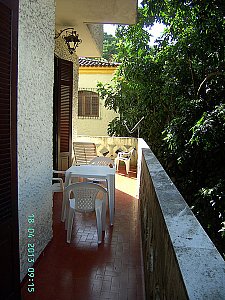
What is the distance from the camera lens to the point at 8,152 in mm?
2184

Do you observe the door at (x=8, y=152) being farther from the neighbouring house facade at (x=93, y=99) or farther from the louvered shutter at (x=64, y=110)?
the neighbouring house facade at (x=93, y=99)

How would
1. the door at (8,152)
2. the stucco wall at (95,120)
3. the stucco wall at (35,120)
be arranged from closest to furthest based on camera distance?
the door at (8,152) < the stucco wall at (35,120) < the stucco wall at (95,120)

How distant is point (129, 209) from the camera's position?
5180mm

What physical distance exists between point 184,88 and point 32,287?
5.85 metres

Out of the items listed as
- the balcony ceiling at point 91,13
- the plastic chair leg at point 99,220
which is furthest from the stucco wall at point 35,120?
the balcony ceiling at point 91,13

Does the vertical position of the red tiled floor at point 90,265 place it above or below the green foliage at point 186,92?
below

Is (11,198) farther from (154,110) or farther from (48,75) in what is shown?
(154,110)

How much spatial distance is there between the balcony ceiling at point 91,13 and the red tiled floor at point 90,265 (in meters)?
3.28

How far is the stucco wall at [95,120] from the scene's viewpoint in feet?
44.5

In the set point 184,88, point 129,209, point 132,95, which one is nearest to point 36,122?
point 129,209

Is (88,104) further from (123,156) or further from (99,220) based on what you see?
(99,220)

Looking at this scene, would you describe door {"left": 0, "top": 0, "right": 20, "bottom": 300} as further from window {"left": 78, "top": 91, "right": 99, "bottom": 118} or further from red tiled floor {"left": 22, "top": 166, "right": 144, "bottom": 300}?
window {"left": 78, "top": 91, "right": 99, "bottom": 118}

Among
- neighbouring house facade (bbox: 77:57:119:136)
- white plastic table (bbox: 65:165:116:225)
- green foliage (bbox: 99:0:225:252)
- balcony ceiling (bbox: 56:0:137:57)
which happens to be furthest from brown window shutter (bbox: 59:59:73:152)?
neighbouring house facade (bbox: 77:57:119:136)

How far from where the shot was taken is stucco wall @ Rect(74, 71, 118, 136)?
13570 millimetres
